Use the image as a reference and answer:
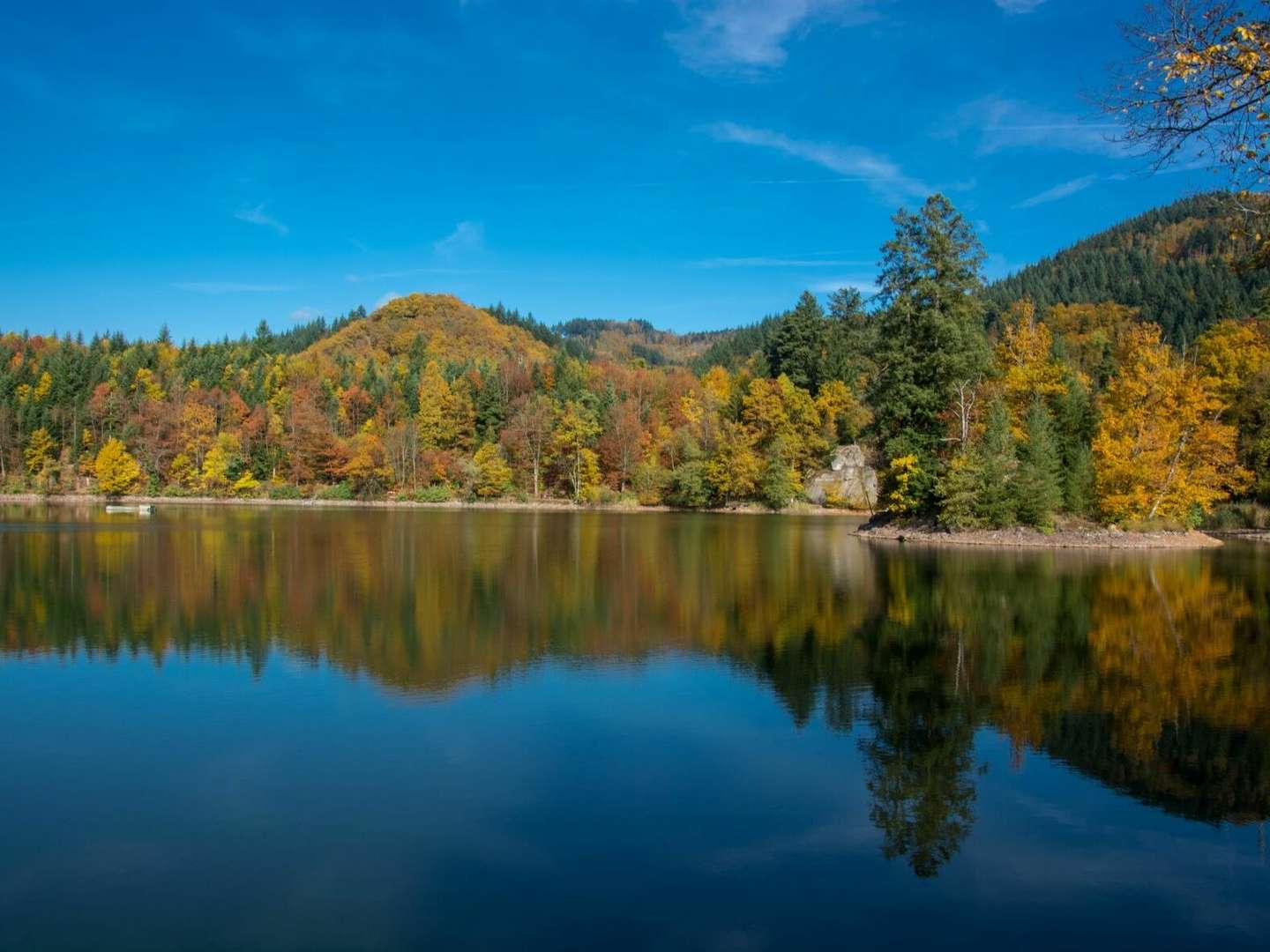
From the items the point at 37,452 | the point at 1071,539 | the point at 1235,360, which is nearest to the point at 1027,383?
the point at 1071,539

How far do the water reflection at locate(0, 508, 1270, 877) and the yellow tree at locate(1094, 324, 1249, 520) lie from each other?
14.6 ft

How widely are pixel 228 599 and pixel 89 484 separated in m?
79.7

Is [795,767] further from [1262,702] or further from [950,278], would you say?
[950,278]

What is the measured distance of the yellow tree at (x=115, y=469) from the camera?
84375 millimetres

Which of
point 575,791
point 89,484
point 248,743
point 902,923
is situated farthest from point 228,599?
point 89,484

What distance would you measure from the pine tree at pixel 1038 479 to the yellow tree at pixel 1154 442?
7.84ft

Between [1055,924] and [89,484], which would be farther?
[89,484]

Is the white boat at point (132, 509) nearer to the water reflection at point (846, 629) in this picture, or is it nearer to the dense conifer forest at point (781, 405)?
the dense conifer forest at point (781, 405)

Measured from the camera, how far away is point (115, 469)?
84.9 m

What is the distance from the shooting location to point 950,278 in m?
41.7

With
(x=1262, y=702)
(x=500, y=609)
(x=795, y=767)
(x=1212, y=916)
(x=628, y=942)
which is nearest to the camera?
(x=628, y=942)

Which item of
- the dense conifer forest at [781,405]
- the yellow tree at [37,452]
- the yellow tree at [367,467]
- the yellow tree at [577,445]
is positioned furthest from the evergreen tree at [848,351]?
the yellow tree at [37,452]

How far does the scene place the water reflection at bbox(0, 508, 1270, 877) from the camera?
1099 cm

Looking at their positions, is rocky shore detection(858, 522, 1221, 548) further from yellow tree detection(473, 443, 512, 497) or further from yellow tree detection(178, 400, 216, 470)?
yellow tree detection(178, 400, 216, 470)
